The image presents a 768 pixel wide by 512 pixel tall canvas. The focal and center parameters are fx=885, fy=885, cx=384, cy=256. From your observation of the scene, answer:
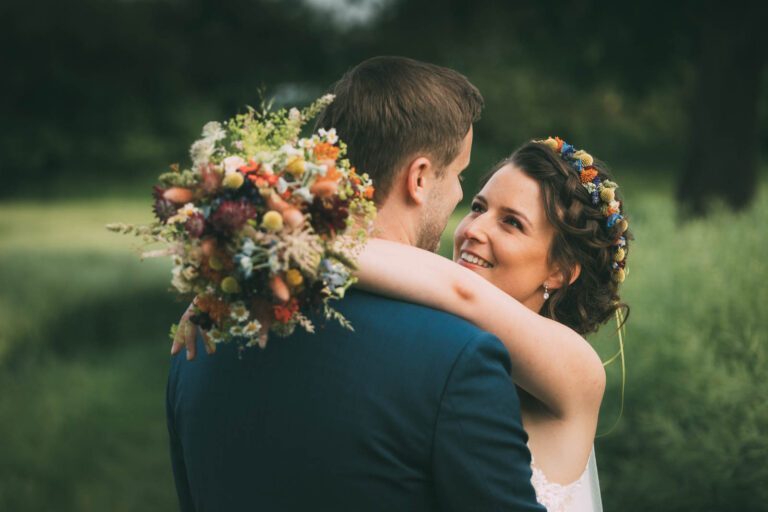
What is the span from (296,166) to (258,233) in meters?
0.18

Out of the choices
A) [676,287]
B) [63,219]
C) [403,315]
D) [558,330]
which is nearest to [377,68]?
[403,315]

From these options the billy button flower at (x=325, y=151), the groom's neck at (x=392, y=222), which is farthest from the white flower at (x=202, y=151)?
the groom's neck at (x=392, y=222)

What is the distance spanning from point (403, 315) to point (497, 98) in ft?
52.1

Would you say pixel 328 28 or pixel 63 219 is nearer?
pixel 63 219

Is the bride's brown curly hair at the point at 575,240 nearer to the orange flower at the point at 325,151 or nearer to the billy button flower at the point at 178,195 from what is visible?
the orange flower at the point at 325,151

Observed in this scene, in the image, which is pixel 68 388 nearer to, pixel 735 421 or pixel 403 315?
pixel 735 421

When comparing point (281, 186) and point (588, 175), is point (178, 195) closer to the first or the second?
point (281, 186)

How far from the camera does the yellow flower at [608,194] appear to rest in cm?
327

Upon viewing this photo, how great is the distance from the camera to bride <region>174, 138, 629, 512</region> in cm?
234

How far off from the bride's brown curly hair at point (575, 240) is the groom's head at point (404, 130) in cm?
84

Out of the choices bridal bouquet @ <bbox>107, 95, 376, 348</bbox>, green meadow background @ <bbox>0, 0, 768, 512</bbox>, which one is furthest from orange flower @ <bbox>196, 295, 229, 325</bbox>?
green meadow background @ <bbox>0, 0, 768, 512</bbox>

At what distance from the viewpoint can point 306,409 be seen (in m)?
2.06

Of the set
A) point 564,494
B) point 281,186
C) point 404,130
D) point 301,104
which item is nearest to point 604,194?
point 564,494

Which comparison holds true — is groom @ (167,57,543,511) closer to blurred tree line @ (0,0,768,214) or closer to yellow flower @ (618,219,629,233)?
yellow flower @ (618,219,629,233)
